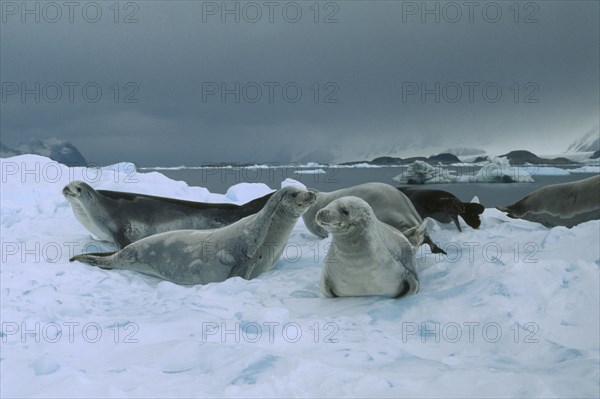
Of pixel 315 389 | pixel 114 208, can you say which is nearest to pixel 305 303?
pixel 315 389

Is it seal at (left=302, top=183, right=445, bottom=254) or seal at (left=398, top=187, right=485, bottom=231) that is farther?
seal at (left=398, top=187, right=485, bottom=231)

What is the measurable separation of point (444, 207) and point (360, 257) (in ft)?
12.1

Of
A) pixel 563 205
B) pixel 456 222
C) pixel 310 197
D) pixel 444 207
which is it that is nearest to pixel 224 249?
pixel 310 197

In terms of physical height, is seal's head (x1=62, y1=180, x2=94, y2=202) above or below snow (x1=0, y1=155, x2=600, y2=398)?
above

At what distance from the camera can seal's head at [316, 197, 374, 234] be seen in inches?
132

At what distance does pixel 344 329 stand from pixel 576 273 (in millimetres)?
1514

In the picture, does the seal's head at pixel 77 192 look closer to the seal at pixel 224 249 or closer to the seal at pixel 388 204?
the seal at pixel 224 249

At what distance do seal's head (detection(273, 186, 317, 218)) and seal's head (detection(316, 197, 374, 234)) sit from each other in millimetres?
979

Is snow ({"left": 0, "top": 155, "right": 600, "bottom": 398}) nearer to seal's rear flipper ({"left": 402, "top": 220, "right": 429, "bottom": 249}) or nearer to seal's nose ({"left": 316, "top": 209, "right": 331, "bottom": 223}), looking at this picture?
seal's rear flipper ({"left": 402, "top": 220, "right": 429, "bottom": 249})

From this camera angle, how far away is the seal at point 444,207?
6750mm

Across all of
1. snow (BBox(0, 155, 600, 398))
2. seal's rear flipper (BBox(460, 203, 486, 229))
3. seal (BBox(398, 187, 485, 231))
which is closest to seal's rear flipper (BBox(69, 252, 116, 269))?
snow (BBox(0, 155, 600, 398))

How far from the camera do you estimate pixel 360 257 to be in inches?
137

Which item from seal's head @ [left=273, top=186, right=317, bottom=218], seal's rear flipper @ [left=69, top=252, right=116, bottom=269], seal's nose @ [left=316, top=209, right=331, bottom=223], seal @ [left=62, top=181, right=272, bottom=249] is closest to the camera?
seal's nose @ [left=316, top=209, right=331, bottom=223]

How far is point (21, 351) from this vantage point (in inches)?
106
